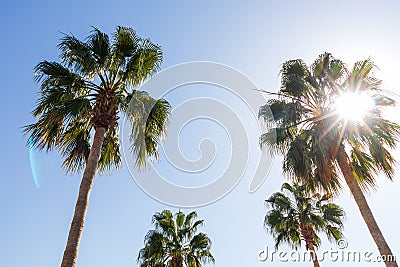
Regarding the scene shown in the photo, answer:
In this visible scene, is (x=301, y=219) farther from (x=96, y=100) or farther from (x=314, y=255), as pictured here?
(x=96, y=100)

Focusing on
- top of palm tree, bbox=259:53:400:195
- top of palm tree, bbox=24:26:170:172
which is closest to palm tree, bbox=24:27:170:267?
top of palm tree, bbox=24:26:170:172

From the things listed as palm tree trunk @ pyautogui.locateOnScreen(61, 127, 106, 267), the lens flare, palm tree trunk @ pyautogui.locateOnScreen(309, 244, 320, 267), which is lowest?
palm tree trunk @ pyautogui.locateOnScreen(61, 127, 106, 267)

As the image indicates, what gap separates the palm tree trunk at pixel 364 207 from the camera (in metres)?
9.18

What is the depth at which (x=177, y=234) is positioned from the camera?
20.0m

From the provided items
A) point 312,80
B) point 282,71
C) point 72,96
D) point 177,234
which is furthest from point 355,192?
point 177,234

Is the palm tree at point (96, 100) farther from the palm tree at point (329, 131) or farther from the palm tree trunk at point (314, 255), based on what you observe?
the palm tree trunk at point (314, 255)

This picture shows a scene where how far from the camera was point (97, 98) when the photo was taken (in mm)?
10227

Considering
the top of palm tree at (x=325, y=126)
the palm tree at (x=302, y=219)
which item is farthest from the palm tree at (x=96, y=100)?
the palm tree at (x=302, y=219)

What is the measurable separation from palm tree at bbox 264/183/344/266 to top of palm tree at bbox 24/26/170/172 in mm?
10196

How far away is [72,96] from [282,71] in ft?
24.1

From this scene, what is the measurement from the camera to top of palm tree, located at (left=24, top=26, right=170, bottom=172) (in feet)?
32.4

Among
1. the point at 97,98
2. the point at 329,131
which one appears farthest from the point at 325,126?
the point at 97,98

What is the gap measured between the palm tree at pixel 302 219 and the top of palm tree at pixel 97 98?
10196mm

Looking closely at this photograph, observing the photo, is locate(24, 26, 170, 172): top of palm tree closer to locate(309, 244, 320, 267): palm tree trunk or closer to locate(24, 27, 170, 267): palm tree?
locate(24, 27, 170, 267): palm tree
